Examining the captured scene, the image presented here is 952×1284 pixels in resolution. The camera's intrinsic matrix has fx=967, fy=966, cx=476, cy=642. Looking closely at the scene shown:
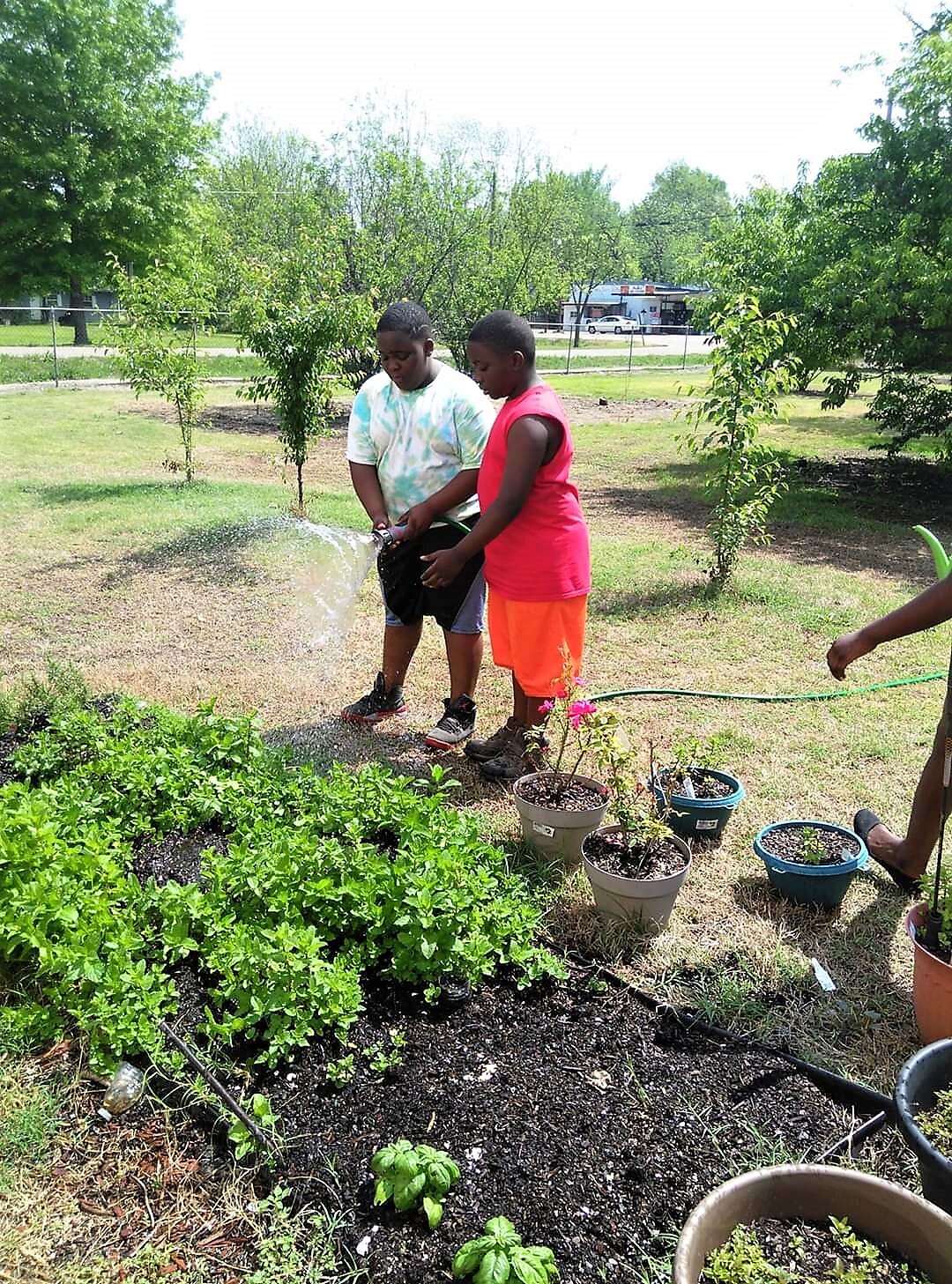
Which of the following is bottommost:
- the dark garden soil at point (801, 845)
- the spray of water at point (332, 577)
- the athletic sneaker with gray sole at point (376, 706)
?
the dark garden soil at point (801, 845)

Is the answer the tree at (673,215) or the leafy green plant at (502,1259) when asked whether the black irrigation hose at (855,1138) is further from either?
the tree at (673,215)

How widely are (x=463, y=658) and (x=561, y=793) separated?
3.65ft

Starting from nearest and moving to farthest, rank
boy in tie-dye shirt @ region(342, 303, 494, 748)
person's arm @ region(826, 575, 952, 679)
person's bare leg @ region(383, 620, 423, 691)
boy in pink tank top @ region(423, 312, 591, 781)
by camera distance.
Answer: person's arm @ region(826, 575, 952, 679), boy in pink tank top @ region(423, 312, 591, 781), boy in tie-dye shirt @ region(342, 303, 494, 748), person's bare leg @ region(383, 620, 423, 691)

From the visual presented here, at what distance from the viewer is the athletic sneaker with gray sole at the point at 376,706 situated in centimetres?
499

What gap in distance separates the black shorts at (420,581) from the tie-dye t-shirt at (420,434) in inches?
6.1

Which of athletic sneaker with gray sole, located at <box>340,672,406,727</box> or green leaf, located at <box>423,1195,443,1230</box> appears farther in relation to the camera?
athletic sneaker with gray sole, located at <box>340,672,406,727</box>

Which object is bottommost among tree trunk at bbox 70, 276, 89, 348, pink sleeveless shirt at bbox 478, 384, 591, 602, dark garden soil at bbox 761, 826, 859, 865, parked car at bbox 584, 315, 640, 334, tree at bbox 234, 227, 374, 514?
dark garden soil at bbox 761, 826, 859, 865

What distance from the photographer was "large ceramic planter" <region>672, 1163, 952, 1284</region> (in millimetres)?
1762

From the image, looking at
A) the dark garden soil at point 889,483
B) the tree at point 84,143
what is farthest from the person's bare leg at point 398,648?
the tree at point 84,143

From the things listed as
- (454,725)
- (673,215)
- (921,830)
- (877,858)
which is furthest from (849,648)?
(673,215)

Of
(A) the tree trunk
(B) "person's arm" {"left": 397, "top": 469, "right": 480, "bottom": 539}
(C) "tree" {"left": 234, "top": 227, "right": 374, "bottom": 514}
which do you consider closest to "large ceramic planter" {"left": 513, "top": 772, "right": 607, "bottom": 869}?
(B) "person's arm" {"left": 397, "top": 469, "right": 480, "bottom": 539}

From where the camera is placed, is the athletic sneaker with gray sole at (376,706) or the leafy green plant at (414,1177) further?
the athletic sneaker with gray sole at (376,706)

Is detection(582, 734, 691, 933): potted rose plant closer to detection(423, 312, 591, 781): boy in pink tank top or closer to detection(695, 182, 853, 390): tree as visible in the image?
detection(423, 312, 591, 781): boy in pink tank top

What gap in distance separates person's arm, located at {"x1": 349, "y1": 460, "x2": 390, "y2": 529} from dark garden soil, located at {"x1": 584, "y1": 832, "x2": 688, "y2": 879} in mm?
1875
